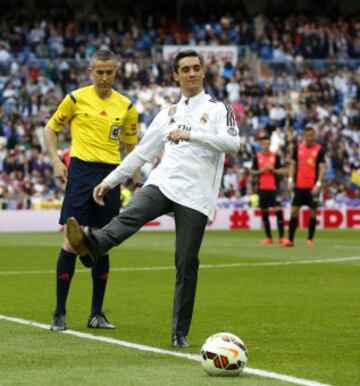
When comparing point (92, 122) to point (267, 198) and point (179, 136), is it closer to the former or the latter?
point (179, 136)

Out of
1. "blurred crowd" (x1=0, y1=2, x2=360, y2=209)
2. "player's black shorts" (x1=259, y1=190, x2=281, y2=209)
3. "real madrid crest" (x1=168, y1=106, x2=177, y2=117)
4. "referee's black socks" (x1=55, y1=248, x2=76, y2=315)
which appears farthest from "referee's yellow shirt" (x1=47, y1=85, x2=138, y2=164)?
"blurred crowd" (x1=0, y1=2, x2=360, y2=209)

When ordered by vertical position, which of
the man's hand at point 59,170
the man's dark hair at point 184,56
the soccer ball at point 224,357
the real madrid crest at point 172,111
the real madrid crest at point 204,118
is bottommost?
the soccer ball at point 224,357

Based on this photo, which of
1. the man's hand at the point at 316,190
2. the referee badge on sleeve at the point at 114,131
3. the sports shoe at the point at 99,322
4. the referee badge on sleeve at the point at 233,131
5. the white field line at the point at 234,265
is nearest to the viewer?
the referee badge on sleeve at the point at 233,131

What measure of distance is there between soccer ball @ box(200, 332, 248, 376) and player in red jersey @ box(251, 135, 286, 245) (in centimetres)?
1763

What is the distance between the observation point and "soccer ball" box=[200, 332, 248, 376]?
7.82m

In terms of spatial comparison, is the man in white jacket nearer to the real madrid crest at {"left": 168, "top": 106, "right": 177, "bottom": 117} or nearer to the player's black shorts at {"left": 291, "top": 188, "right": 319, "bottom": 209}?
the real madrid crest at {"left": 168, "top": 106, "right": 177, "bottom": 117}

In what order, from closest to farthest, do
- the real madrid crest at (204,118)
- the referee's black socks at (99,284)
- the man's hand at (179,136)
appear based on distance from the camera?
1. the man's hand at (179,136)
2. the real madrid crest at (204,118)
3. the referee's black socks at (99,284)

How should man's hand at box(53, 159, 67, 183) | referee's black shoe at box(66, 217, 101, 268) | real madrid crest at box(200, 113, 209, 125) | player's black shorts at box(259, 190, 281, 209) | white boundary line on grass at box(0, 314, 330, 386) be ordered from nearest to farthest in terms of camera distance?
white boundary line on grass at box(0, 314, 330, 386) < referee's black shoe at box(66, 217, 101, 268) < real madrid crest at box(200, 113, 209, 125) < man's hand at box(53, 159, 67, 183) < player's black shorts at box(259, 190, 281, 209)

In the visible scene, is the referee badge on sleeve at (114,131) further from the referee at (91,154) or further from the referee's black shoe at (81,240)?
the referee's black shoe at (81,240)

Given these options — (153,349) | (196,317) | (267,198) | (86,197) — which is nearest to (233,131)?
(153,349)

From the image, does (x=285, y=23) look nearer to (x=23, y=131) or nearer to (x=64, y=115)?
(x=23, y=131)

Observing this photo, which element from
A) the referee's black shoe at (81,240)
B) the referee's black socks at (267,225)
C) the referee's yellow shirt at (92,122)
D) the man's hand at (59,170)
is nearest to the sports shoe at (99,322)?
the man's hand at (59,170)

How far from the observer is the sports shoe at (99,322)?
34.7 feet

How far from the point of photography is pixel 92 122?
1074 cm
